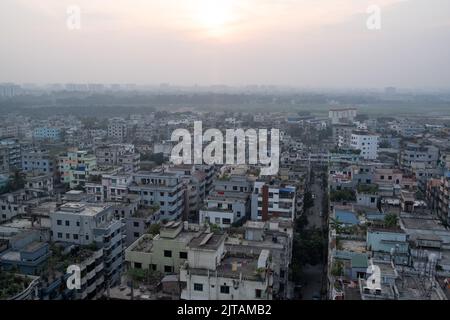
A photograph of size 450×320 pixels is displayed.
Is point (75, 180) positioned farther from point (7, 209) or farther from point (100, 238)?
point (100, 238)

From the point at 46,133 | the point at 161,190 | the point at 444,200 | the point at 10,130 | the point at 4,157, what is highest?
the point at 10,130

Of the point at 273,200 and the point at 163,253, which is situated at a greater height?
the point at 163,253

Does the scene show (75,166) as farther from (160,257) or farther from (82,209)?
(160,257)

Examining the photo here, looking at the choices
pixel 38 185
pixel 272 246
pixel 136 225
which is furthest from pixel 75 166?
pixel 272 246

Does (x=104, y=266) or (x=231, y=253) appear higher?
(x=231, y=253)

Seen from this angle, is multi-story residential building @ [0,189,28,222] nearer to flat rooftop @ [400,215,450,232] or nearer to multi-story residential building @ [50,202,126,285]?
multi-story residential building @ [50,202,126,285]

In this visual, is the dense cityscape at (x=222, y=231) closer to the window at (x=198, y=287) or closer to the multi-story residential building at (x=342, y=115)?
the window at (x=198, y=287)
